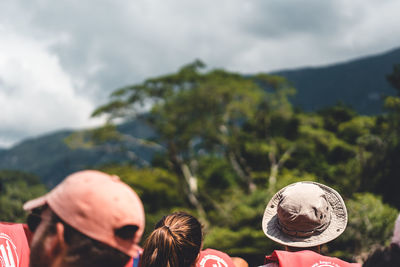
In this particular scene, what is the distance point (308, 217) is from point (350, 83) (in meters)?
145

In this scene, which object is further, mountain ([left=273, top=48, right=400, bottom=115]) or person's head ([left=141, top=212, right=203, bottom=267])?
mountain ([left=273, top=48, right=400, bottom=115])

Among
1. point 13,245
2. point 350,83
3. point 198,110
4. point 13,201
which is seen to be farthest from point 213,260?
point 350,83

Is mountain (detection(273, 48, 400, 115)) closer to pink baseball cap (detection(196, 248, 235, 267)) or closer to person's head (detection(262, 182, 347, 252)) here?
pink baseball cap (detection(196, 248, 235, 267))

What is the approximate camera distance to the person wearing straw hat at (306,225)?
2064 millimetres

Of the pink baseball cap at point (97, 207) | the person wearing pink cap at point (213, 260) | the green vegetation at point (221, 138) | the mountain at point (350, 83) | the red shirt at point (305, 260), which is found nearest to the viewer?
the pink baseball cap at point (97, 207)

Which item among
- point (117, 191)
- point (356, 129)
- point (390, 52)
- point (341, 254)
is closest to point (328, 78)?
point (390, 52)

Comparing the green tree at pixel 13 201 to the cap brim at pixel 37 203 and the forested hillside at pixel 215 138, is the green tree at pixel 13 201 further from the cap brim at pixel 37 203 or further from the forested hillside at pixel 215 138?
the cap brim at pixel 37 203

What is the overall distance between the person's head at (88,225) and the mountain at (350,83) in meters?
122

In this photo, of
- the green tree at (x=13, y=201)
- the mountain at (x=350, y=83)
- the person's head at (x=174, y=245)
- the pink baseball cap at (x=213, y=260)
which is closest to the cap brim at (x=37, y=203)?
the person's head at (x=174, y=245)

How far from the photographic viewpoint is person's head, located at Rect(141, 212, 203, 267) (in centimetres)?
218

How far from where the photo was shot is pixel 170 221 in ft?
7.57

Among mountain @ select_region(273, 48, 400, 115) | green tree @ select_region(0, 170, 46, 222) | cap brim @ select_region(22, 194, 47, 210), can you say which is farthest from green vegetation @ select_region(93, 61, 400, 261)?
mountain @ select_region(273, 48, 400, 115)

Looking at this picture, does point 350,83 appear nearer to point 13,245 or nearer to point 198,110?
point 198,110

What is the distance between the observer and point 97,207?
1.32 meters
